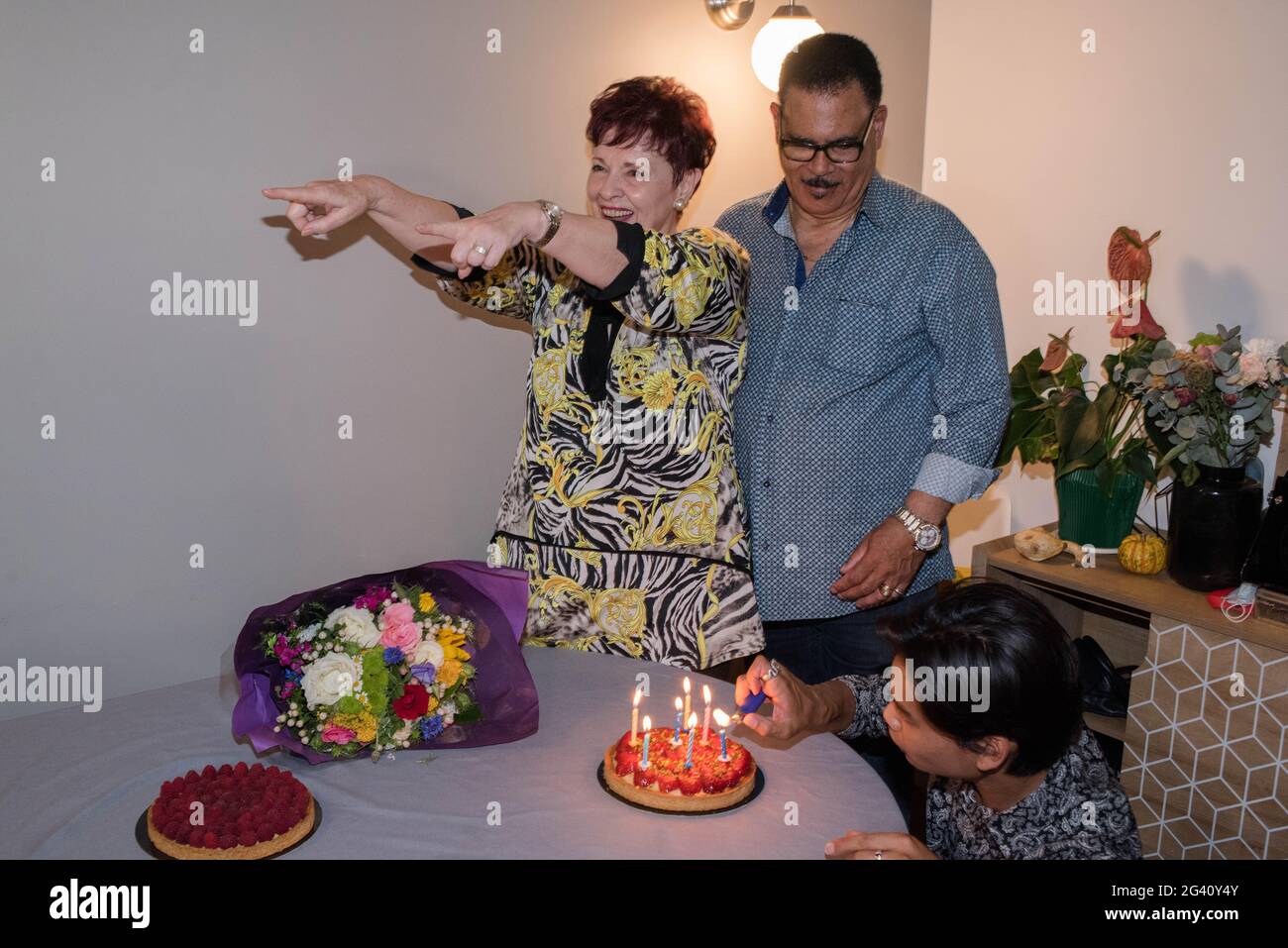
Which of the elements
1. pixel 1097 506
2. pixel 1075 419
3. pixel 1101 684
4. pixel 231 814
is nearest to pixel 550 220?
pixel 231 814

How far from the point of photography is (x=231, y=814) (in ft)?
4.70

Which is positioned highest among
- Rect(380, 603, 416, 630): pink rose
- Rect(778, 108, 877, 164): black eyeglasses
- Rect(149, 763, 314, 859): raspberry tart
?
Rect(778, 108, 877, 164): black eyeglasses

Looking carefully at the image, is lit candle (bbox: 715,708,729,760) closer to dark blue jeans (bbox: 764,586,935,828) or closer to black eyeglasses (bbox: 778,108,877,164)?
dark blue jeans (bbox: 764,586,935,828)

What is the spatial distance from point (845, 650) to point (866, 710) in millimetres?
339

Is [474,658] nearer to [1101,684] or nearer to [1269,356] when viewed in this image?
[1101,684]

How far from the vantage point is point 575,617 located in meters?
2.04

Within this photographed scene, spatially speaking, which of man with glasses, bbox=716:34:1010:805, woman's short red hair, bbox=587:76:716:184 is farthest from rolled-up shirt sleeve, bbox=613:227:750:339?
man with glasses, bbox=716:34:1010:805

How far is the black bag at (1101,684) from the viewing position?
281 centimetres

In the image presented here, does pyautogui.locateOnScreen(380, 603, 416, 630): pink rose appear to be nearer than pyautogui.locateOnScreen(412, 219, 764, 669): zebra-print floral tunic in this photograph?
Yes

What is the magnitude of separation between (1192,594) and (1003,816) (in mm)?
1280

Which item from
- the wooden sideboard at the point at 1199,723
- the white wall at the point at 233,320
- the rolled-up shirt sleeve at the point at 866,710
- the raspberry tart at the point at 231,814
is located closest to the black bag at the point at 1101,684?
the wooden sideboard at the point at 1199,723

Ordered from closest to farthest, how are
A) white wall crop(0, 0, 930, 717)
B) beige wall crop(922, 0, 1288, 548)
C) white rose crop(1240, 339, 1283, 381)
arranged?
white wall crop(0, 0, 930, 717) → white rose crop(1240, 339, 1283, 381) → beige wall crop(922, 0, 1288, 548)

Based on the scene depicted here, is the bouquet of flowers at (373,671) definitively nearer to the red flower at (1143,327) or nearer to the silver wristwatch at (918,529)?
the silver wristwatch at (918,529)

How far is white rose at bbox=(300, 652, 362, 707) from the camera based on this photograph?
1618 millimetres
